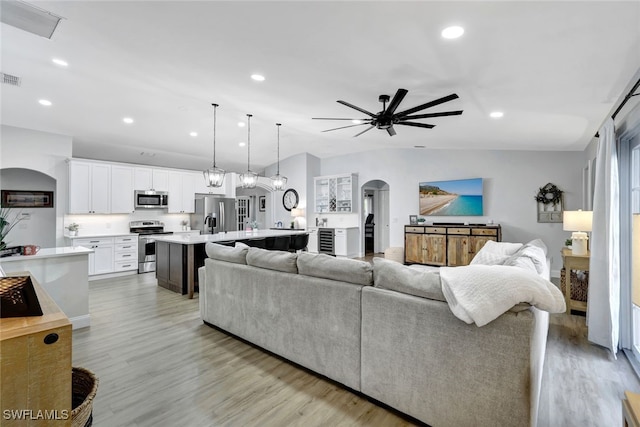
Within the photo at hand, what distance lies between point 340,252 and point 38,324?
7622 mm

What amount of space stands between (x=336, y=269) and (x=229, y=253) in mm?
1389

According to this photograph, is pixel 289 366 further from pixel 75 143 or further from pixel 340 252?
pixel 75 143

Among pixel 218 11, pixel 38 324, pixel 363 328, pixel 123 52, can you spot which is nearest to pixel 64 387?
pixel 38 324

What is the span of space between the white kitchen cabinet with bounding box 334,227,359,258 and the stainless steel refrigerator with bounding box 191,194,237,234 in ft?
9.90

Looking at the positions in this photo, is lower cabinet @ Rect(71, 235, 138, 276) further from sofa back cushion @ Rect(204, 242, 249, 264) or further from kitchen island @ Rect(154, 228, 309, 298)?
sofa back cushion @ Rect(204, 242, 249, 264)

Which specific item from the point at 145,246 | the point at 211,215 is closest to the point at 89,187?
the point at 145,246

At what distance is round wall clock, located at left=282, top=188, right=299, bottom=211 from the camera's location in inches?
372

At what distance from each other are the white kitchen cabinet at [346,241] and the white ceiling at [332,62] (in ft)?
12.3

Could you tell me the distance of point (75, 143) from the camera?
251 inches

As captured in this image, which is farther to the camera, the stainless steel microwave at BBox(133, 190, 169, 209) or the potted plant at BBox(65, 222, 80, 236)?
the stainless steel microwave at BBox(133, 190, 169, 209)

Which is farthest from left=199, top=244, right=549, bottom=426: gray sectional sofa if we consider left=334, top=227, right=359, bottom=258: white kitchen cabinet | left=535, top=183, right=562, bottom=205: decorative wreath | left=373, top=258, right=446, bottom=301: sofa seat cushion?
left=334, top=227, right=359, bottom=258: white kitchen cabinet

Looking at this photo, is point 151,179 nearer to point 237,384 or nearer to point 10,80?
point 10,80

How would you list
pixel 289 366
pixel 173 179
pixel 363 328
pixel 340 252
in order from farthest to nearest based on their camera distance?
pixel 340 252 < pixel 173 179 < pixel 289 366 < pixel 363 328

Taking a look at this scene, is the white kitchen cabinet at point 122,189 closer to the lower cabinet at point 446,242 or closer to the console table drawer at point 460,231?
the lower cabinet at point 446,242
